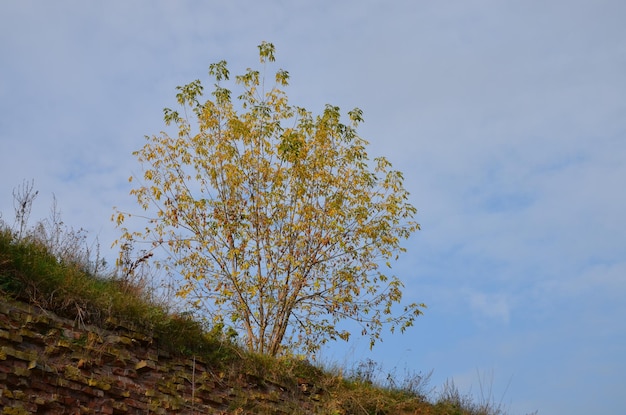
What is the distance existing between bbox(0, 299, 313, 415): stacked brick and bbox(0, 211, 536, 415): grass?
0.18 meters

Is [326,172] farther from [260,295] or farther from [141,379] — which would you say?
[141,379]

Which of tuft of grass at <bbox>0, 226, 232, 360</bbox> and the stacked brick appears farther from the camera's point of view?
tuft of grass at <bbox>0, 226, 232, 360</bbox>

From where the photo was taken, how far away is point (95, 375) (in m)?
7.56

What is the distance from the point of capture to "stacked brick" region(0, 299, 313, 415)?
691cm

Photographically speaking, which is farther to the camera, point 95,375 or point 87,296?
point 87,296

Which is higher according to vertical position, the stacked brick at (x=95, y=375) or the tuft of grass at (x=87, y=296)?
the tuft of grass at (x=87, y=296)

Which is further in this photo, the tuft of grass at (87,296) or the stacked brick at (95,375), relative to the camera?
the tuft of grass at (87,296)

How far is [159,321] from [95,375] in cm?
133

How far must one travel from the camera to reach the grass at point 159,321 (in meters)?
7.95

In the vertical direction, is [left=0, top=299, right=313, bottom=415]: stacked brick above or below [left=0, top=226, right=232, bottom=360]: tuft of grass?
below

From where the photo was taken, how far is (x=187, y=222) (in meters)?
12.7

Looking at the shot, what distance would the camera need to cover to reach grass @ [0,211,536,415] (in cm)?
795

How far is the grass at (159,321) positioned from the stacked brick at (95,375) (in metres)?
0.18

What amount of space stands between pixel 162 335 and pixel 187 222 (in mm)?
4154
